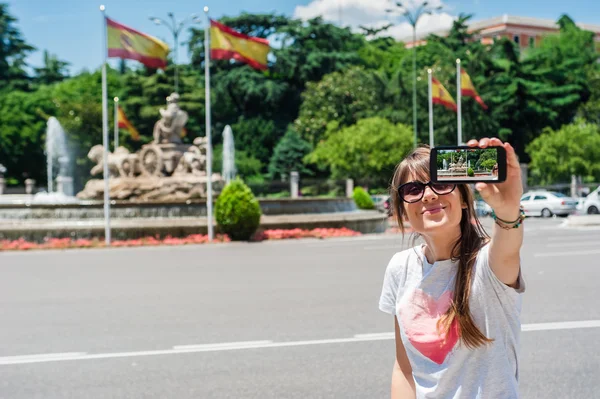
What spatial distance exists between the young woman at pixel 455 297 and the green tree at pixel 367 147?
44.7 m

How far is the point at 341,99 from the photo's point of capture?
56250 mm

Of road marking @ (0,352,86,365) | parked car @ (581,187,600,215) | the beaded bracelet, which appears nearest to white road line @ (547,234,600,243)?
parked car @ (581,187,600,215)

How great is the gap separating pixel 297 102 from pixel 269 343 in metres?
57.6

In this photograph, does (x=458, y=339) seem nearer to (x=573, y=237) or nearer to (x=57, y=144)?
(x=573, y=237)

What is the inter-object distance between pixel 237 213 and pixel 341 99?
35559mm

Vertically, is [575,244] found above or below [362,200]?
below

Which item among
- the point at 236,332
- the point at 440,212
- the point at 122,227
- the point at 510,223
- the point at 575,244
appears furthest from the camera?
the point at 122,227

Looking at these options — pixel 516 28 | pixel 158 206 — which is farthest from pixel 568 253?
pixel 516 28

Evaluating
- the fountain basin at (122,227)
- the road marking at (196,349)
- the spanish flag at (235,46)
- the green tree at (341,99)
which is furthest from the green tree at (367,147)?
the road marking at (196,349)

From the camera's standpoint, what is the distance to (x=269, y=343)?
22.0 feet

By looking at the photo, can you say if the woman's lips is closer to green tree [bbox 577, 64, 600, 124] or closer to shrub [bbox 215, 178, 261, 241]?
shrub [bbox 215, 178, 261, 241]

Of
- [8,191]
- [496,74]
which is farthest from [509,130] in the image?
[8,191]

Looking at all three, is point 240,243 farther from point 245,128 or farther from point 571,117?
point 571,117

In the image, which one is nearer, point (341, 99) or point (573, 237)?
point (573, 237)
